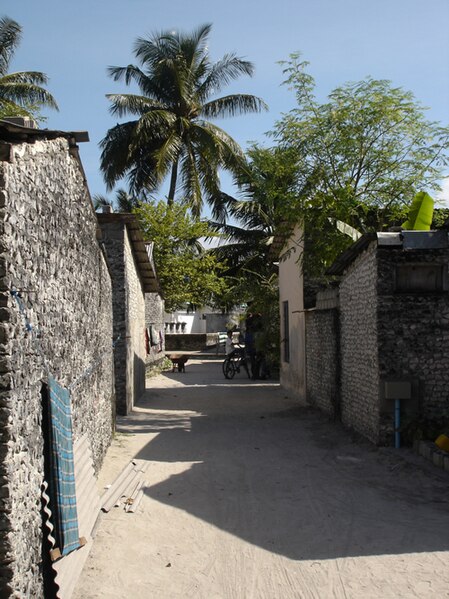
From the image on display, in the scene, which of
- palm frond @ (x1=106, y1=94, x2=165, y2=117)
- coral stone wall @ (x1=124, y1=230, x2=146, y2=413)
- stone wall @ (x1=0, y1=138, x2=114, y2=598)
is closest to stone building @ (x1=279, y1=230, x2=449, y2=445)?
stone wall @ (x1=0, y1=138, x2=114, y2=598)

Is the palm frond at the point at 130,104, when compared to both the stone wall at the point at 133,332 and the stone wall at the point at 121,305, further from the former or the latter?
the stone wall at the point at 121,305

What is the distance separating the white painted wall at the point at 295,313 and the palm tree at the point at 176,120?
10510 millimetres

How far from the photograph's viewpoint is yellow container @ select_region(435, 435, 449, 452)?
9031 millimetres

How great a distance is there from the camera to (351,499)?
7.61 meters

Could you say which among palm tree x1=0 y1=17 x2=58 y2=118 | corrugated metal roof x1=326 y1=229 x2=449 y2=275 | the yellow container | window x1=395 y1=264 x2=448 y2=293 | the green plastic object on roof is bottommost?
the yellow container

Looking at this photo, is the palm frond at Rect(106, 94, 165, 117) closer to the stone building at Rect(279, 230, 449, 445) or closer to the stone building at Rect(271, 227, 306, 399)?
the stone building at Rect(271, 227, 306, 399)

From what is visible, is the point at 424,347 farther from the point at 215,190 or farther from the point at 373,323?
the point at 215,190

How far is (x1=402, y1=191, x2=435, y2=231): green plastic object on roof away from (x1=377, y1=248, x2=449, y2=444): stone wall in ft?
3.42

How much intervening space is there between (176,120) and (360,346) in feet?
64.0

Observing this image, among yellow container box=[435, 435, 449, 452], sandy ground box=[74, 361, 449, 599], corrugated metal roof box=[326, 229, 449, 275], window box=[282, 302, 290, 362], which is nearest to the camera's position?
sandy ground box=[74, 361, 449, 599]

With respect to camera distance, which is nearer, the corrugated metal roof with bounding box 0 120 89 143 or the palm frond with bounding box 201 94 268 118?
the corrugated metal roof with bounding box 0 120 89 143

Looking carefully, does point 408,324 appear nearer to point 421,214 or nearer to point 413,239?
point 413,239

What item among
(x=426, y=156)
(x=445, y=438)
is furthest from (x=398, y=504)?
(x=426, y=156)

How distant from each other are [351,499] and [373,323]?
11.2ft
